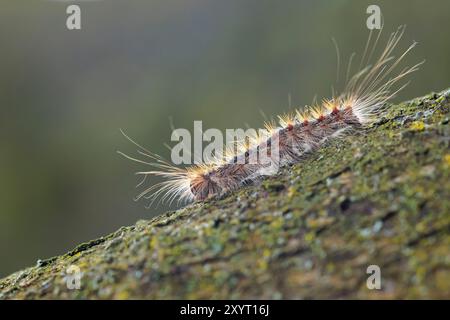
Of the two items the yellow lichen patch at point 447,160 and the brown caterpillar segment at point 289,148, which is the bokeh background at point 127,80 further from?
the yellow lichen patch at point 447,160

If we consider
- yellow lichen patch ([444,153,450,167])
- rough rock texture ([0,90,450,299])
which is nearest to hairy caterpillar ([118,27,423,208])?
rough rock texture ([0,90,450,299])

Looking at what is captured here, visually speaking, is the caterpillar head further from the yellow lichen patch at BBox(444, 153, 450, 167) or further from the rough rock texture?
the yellow lichen patch at BBox(444, 153, 450, 167)

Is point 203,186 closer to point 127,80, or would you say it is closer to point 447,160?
point 447,160

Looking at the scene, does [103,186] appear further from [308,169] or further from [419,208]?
[419,208]

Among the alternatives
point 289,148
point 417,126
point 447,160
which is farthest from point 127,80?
point 447,160

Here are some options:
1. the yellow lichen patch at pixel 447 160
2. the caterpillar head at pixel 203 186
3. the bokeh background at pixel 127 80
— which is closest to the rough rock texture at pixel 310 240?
the yellow lichen patch at pixel 447 160

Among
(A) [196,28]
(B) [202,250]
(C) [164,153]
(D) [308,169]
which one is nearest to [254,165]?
(D) [308,169]
